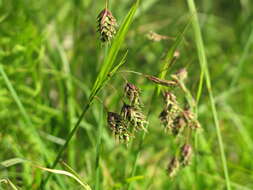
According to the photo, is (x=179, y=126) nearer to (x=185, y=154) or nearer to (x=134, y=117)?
(x=185, y=154)

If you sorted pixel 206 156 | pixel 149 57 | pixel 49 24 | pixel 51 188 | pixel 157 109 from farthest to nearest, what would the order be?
pixel 149 57 < pixel 157 109 < pixel 49 24 < pixel 206 156 < pixel 51 188

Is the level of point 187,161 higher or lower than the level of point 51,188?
higher

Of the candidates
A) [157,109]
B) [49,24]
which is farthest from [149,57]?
[49,24]

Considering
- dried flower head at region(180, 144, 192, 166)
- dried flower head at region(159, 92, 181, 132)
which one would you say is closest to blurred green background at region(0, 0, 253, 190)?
dried flower head at region(180, 144, 192, 166)

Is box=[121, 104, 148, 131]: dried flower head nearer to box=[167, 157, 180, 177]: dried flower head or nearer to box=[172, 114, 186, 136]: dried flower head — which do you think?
box=[172, 114, 186, 136]: dried flower head

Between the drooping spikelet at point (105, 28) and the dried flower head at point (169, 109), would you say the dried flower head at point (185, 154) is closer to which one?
the dried flower head at point (169, 109)

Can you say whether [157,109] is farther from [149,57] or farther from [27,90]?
[27,90]

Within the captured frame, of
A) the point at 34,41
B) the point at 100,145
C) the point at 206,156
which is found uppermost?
the point at 34,41
